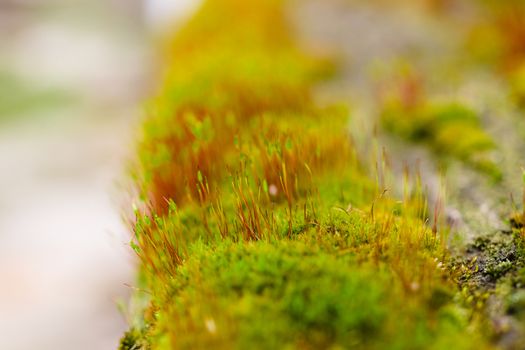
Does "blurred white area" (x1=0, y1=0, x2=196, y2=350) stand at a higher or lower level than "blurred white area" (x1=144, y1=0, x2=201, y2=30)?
lower

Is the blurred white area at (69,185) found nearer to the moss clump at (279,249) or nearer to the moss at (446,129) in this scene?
the moss clump at (279,249)

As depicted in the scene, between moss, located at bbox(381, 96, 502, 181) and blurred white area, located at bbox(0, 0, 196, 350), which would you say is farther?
blurred white area, located at bbox(0, 0, 196, 350)

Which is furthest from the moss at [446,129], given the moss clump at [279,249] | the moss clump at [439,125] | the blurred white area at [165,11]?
the blurred white area at [165,11]

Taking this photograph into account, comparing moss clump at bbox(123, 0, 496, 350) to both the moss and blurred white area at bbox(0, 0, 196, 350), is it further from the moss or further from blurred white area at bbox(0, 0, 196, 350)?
the moss

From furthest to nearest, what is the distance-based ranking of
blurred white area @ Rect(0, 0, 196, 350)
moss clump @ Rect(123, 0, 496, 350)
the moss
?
blurred white area @ Rect(0, 0, 196, 350) < the moss < moss clump @ Rect(123, 0, 496, 350)

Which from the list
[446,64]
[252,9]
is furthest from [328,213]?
[252,9]

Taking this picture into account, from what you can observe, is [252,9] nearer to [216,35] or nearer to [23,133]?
[216,35]

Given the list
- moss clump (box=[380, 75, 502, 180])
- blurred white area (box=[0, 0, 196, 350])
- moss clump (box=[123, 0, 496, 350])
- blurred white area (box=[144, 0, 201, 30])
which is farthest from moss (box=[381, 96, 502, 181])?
blurred white area (box=[144, 0, 201, 30])

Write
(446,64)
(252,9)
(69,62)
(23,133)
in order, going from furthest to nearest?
1. (69,62)
2. (23,133)
3. (252,9)
4. (446,64)
